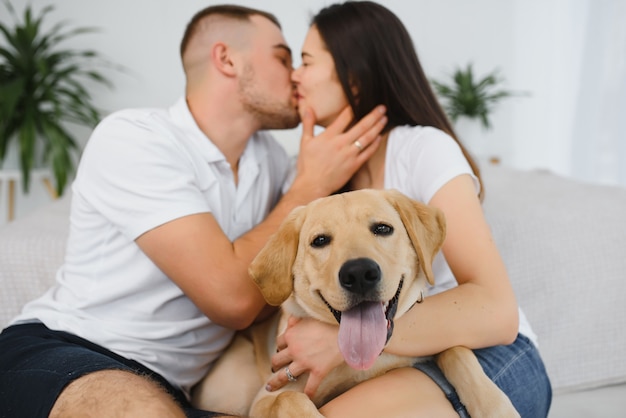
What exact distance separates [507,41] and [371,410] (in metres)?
5.58

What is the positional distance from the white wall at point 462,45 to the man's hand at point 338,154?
308cm

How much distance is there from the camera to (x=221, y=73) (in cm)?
196

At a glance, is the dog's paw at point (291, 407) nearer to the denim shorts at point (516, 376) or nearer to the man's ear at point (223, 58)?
the denim shorts at point (516, 376)

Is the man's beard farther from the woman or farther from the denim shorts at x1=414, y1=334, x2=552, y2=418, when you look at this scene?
the denim shorts at x1=414, y1=334, x2=552, y2=418

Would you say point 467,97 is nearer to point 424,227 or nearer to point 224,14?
point 224,14

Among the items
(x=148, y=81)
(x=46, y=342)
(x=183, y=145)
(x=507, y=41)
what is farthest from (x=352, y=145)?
(x=507, y=41)

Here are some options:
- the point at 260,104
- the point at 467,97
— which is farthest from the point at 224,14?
the point at 467,97

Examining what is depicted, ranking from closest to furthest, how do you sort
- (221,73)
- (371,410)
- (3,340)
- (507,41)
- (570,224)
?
1. (371,410)
2. (3,340)
3. (221,73)
4. (570,224)
5. (507,41)

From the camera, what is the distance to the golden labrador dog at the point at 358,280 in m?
1.16

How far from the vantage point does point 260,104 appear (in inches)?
76.5

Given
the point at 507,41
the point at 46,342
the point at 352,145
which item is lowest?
the point at 507,41

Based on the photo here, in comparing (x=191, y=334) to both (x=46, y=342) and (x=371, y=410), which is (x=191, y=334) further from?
(x=371, y=410)

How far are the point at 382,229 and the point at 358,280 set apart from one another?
0.66ft

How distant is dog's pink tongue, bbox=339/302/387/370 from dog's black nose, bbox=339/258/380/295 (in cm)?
6
